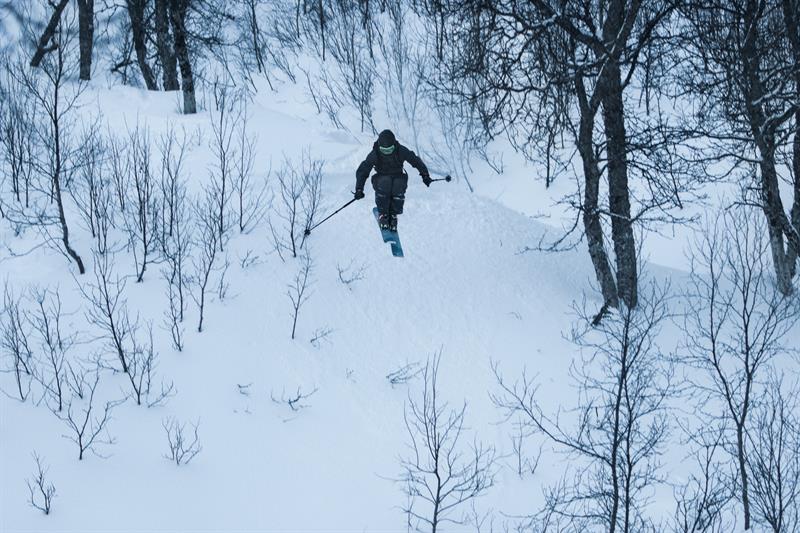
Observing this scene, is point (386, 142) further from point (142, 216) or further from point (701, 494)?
point (701, 494)

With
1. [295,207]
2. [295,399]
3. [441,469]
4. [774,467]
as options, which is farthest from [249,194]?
[774,467]

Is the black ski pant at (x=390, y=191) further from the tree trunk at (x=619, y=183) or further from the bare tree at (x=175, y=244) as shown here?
Result: the tree trunk at (x=619, y=183)

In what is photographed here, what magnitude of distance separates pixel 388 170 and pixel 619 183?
3.61 meters

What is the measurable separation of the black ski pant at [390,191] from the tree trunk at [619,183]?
316 cm

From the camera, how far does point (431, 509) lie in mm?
9258

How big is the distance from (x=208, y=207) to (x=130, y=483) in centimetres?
507

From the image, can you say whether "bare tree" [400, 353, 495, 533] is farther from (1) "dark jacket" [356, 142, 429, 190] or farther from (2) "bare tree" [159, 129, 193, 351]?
(2) "bare tree" [159, 129, 193, 351]

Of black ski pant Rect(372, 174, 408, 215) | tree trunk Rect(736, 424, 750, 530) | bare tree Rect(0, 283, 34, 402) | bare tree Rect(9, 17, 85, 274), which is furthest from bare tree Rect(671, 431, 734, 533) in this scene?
bare tree Rect(9, 17, 85, 274)

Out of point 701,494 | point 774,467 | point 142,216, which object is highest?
point 142,216

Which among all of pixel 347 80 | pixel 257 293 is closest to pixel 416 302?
pixel 257 293

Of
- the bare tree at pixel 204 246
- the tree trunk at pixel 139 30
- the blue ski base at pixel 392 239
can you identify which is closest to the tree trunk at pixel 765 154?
the blue ski base at pixel 392 239

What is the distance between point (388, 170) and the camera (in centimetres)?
1159

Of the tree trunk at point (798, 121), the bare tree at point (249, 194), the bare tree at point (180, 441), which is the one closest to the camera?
the bare tree at point (180, 441)

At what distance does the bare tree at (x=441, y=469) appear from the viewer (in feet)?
29.7
